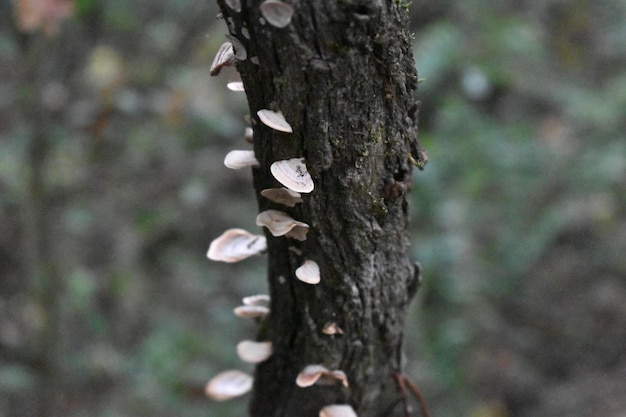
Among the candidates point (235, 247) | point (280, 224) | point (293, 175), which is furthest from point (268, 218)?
point (235, 247)

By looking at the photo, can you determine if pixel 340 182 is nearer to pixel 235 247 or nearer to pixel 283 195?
pixel 283 195

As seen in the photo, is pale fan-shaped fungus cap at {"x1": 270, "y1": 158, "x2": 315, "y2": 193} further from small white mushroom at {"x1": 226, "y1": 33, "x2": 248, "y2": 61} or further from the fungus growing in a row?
the fungus growing in a row

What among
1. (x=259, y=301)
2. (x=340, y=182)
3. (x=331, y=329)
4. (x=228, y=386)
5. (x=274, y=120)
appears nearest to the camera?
(x=274, y=120)

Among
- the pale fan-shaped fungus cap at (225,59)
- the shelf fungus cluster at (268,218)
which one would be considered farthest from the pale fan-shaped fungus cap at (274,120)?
the pale fan-shaped fungus cap at (225,59)

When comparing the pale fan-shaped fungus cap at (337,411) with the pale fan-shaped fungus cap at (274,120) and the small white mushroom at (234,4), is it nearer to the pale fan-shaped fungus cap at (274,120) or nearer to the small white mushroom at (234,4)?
the pale fan-shaped fungus cap at (274,120)

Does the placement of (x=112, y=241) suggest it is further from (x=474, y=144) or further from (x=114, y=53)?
(x=474, y=144)

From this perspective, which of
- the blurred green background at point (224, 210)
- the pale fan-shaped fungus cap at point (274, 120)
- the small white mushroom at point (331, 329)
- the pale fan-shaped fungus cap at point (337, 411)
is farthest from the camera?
the blurred green background at point (224, 210)
